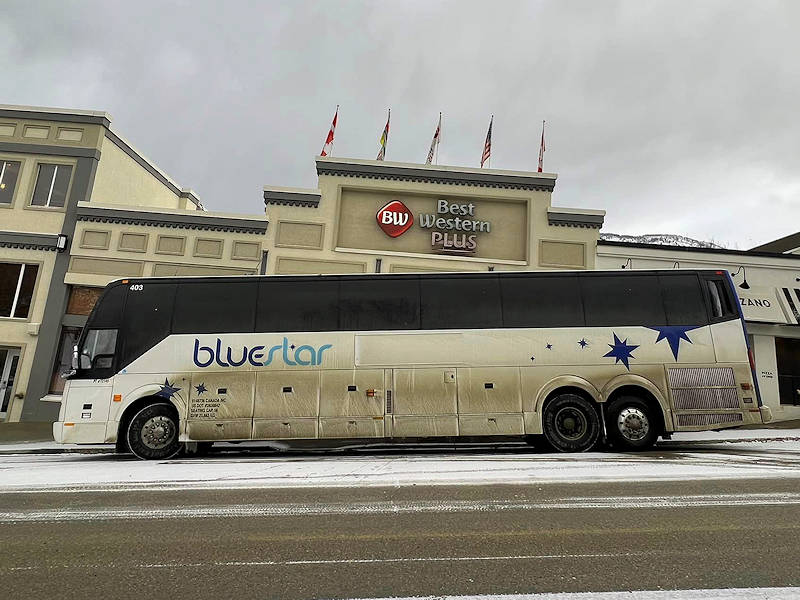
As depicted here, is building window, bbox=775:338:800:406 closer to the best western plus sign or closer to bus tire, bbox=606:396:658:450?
the best western plus sign

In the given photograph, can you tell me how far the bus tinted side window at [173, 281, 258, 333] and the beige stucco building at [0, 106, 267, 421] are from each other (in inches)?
342

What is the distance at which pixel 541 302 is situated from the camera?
10.9 m

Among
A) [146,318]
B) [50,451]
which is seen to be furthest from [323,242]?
[50,451]

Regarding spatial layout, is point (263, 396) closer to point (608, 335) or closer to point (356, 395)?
point (356, 395)

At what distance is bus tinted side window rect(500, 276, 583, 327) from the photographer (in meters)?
10.8

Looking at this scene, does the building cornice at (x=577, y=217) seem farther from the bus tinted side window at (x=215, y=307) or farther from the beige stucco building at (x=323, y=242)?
the bus tinted side window at (x=215, y=307)

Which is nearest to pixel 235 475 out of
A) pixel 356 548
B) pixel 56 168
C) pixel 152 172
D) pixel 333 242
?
pixel 356 548

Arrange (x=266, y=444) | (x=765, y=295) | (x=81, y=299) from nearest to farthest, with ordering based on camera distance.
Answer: (x=266, y=444) → (x=765, y=295) → (x=81, y=299)

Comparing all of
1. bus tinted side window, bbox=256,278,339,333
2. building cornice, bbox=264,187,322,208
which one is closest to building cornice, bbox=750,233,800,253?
building cornice, bbox=264,187,322,208

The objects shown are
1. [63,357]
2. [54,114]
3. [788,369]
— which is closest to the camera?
[788,369]

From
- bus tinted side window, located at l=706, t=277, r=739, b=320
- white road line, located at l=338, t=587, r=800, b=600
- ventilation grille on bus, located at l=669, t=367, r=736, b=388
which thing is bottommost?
white road line, located at l=338, t=587, r=800, b=600

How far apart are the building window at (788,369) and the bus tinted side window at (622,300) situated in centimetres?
1202

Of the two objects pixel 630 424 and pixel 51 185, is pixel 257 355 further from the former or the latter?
pixel 51 185

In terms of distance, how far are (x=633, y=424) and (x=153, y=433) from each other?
394 inches
